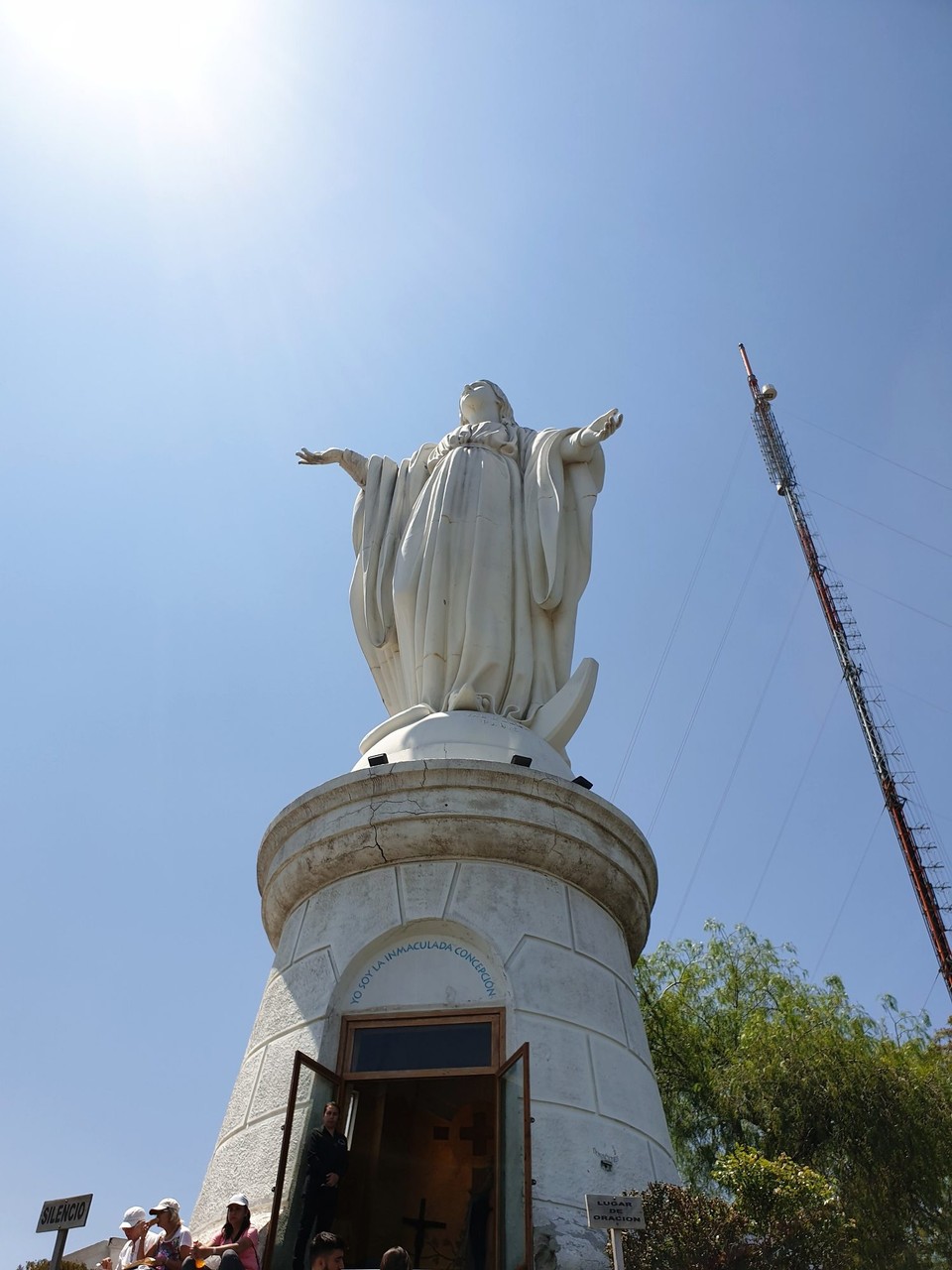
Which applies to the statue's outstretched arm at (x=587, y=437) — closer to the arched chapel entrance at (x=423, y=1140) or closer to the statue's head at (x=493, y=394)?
the statue's head at (x=493, y=394)

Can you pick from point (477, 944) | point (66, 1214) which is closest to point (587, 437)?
point (477, 944)

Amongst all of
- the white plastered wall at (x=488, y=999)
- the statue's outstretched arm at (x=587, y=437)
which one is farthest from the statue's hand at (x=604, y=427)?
the white plastered wall at (x=488, y=999)

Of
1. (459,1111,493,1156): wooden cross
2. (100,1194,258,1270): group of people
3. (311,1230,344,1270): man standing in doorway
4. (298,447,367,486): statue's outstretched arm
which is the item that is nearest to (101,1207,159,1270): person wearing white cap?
(100,1194,258,1270): group of people

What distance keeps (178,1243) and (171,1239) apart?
53mm

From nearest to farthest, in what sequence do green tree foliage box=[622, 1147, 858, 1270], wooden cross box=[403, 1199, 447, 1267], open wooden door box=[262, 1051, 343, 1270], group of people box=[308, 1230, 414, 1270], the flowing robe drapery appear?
group of people box=[308, 1230, 414, 1270] < green tree foliage box=[622, 1147, 858, 1270] < open wooden door box=[262, 1051, 343, 1270] < wooden cross box=[403, 1199, 447, 1267] < the flowing robe drapery

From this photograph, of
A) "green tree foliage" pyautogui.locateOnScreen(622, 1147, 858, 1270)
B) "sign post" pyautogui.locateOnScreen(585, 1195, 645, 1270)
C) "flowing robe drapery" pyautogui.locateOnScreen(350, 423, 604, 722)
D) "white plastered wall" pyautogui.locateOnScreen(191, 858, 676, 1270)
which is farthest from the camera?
"flowing robe drapery" pyautogui.locateOnScreen(350, 423, 604, 722)

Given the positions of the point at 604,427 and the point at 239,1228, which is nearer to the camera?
the point at 239,1228

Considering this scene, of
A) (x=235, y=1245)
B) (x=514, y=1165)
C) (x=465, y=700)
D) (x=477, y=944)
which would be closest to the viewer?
(x=235, y=1245)

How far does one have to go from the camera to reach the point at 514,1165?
21.0 feet

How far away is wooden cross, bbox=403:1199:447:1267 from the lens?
8867mm

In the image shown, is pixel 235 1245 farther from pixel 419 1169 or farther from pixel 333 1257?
pixel 419 1169

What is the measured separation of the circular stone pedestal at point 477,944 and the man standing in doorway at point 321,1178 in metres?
0.32

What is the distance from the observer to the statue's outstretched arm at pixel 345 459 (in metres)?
12.7

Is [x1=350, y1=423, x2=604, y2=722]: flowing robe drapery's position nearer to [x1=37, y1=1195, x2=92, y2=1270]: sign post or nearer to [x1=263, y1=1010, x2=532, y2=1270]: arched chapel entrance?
[x1=263, y1=1010, x2=532, y2=1270]: arched chapel entrance
